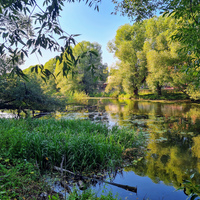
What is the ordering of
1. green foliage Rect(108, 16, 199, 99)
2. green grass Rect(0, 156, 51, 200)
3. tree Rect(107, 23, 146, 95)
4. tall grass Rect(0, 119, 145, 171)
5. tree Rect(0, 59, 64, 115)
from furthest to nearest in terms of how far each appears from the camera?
tree Rect(107, 23, 146, 95), green foliage Rect(108, 16, 199, 99), tree Rect(0, 59, 64, 115), tall grass Rect(0, 119, 145, 171), green grass Rect(0, 156, 51, 200)

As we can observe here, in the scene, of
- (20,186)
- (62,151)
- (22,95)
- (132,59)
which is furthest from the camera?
(132,59)

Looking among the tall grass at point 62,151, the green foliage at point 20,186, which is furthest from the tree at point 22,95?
the green foliage at point 20,186

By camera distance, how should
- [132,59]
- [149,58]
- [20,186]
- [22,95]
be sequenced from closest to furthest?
[20,186], [22,95], [149,58], [132,59]

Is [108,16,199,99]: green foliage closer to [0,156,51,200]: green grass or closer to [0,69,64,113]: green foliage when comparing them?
[0,69,64,113]: green foliage

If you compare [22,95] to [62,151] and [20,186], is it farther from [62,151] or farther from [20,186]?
[20,186]

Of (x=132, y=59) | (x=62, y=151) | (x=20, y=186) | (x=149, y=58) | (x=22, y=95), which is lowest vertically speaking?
(x=20, y=186)

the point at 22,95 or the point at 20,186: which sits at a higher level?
the point at 22,95

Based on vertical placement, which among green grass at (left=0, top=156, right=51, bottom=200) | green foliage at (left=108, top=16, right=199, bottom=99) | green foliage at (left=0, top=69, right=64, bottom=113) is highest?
green foliage at (left=108, top=16, right=199, bottom=99)

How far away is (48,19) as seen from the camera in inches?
100

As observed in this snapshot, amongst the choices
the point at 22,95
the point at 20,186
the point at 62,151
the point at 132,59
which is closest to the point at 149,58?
the point at 132,59

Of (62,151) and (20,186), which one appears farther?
(62,151)

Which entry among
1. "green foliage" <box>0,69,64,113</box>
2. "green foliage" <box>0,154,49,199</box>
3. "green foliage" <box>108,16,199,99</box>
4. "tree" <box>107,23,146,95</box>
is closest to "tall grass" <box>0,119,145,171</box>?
"green foliage" <box>0,154,49,199</box>

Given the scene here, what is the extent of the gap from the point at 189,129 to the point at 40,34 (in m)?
8.16

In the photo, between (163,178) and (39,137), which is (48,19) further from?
(163,178)
